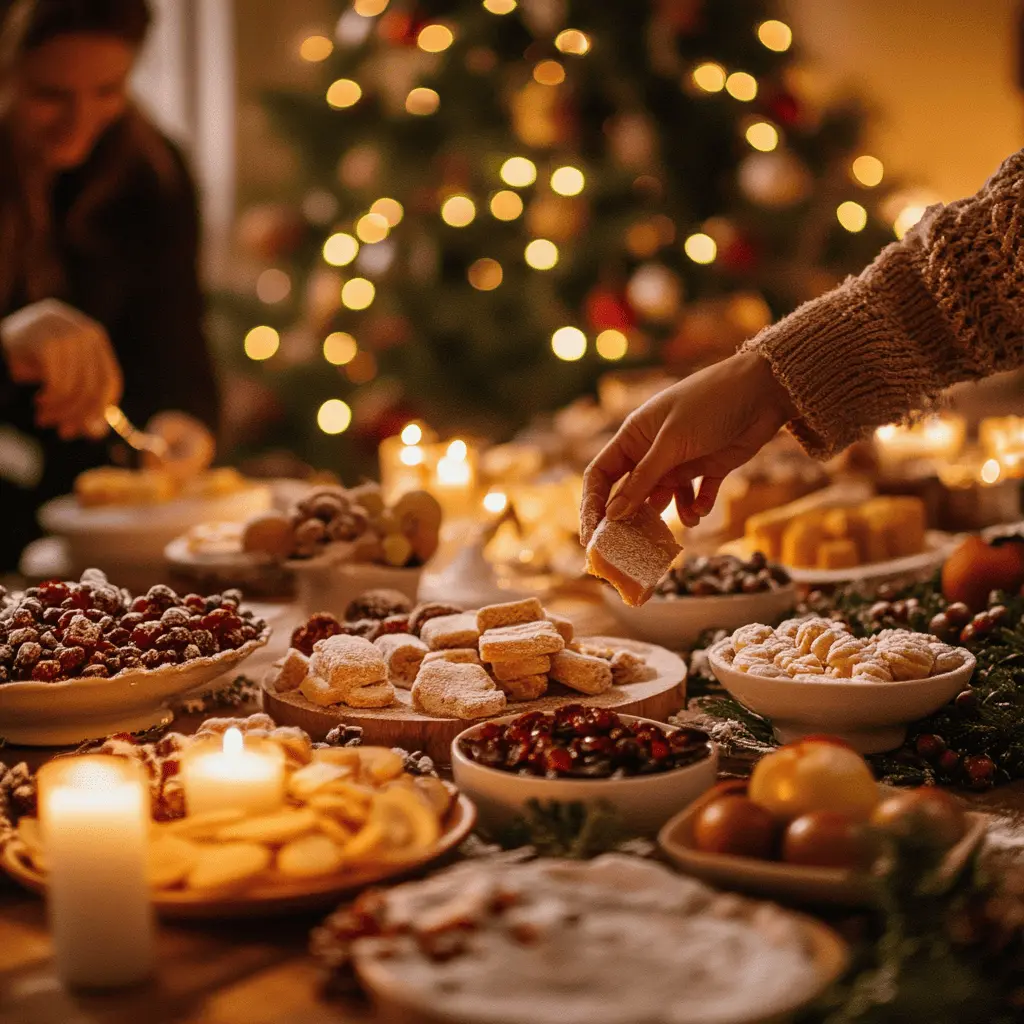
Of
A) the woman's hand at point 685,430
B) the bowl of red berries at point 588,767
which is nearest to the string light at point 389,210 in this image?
the woman's hand at point 685,430

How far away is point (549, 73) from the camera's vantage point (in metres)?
4.42

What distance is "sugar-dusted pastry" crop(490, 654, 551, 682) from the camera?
141cm

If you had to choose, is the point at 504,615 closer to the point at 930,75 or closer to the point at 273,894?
the point at 273,894

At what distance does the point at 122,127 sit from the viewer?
3078 millimetres

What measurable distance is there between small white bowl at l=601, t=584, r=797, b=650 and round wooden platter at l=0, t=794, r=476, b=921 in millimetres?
835

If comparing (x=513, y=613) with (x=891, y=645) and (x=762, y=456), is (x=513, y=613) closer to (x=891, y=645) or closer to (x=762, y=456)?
(x=891, y=645)

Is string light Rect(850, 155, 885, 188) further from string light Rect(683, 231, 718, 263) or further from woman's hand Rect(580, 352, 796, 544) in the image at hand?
woman's hand Rect(580, 352, 796, 544)

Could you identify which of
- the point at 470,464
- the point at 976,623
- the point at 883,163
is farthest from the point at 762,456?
the point at 883,163

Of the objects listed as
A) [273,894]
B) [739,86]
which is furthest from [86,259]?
[273,894]

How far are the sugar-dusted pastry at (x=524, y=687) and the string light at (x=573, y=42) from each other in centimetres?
340

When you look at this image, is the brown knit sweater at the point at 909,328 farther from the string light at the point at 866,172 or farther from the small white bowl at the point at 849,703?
the string light at the point at 866,172

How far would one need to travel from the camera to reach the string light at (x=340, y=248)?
470 centimetres

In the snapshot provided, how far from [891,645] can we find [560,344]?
3.28 metres

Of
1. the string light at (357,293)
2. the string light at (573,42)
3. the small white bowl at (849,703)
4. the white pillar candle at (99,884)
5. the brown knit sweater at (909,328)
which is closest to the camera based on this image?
the white pillar candle at (99,884)
